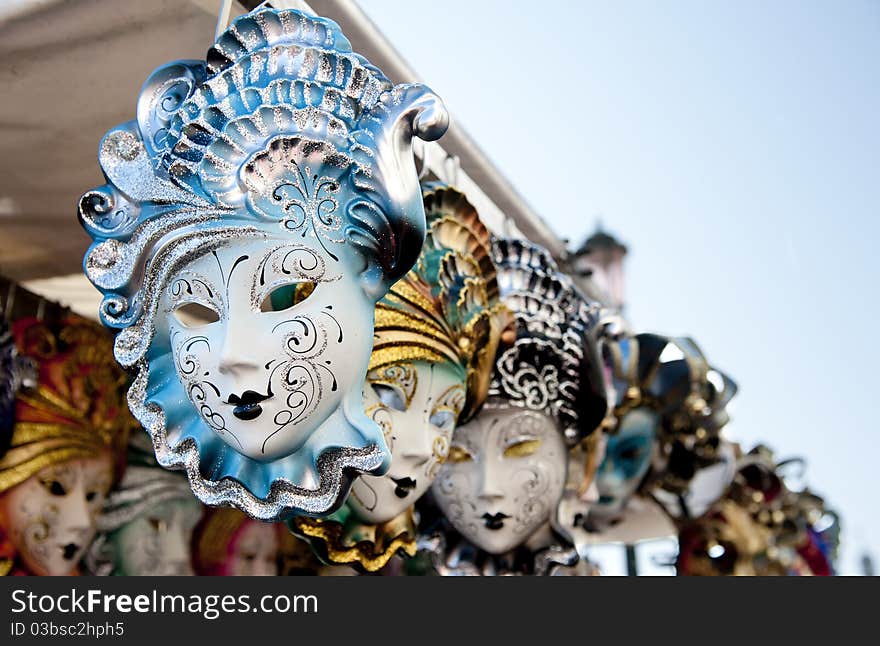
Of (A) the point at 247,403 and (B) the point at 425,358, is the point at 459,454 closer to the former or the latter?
(B) the point at 425,358

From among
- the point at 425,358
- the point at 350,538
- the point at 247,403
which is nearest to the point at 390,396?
the point at 425,358

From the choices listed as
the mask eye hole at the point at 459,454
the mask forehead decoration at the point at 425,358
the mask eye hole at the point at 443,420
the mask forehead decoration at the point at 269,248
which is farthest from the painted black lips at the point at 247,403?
the mask eye hole at the point at 459,454

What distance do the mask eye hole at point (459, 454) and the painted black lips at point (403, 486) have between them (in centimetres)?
19

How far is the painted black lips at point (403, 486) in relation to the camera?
0.97 metres

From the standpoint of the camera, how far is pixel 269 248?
0.77 metres

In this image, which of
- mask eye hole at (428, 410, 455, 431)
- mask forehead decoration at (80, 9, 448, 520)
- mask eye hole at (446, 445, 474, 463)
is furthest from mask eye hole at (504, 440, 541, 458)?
mask forehead decoration at (80, 9, 448, 520)

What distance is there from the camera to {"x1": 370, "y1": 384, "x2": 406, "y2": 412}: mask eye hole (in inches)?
37.9

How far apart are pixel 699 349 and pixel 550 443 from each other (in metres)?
0.46

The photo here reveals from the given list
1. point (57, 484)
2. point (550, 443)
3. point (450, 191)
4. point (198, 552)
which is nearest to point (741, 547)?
point (550, 443)

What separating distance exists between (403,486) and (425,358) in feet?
0.47

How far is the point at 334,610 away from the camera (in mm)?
806

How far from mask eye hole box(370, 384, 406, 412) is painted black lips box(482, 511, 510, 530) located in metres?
0.26

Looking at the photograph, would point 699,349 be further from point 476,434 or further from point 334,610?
point 334,610

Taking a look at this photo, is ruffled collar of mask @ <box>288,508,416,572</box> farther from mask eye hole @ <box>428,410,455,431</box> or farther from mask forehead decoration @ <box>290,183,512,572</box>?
mask eye hole @ <box>428,410,455,431</box>
